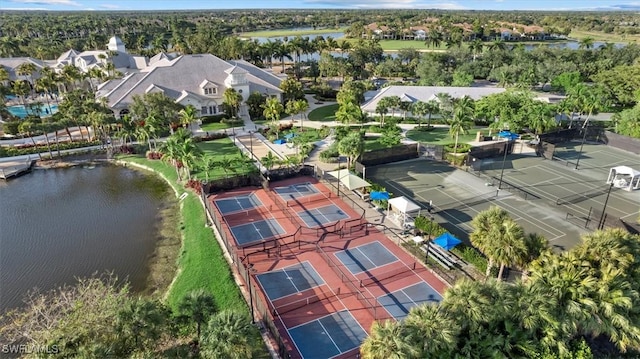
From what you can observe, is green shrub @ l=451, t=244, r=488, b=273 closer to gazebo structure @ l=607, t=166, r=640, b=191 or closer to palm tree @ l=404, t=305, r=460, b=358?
palm tree @ l=404, t=305, r=460, b=358

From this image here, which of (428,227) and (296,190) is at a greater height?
(428,227)

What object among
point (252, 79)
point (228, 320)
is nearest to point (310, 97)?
point (252, 79)

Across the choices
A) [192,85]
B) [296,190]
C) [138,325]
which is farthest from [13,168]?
[138,325]

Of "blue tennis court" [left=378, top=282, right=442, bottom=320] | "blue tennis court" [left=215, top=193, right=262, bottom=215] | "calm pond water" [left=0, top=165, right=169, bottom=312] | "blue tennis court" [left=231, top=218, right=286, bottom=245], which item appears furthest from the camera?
"blue tennis court" [left=215, top=193, right=262, bottom=215]

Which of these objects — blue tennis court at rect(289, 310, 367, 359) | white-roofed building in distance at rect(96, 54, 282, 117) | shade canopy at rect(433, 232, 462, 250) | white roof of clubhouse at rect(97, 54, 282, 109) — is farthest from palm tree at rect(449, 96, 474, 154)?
white-roofed building in distance at rect(96, 54, 282, 117)

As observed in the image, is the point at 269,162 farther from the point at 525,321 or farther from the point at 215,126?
the point at 525,321

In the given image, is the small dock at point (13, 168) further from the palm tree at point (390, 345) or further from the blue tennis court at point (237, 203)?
the palm tree at point (390, 345)

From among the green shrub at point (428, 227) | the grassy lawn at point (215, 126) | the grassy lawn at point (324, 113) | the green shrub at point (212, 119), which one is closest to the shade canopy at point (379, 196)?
the green shrub at point (428, 227)
